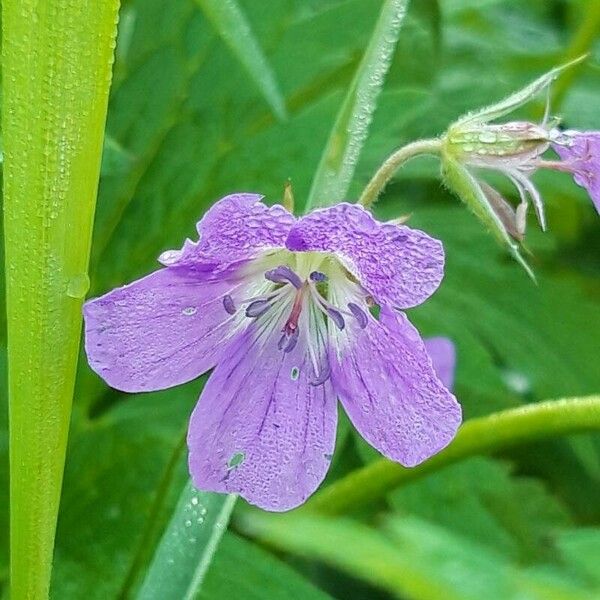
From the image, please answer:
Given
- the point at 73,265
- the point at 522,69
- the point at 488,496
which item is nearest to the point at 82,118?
the point at 73,265

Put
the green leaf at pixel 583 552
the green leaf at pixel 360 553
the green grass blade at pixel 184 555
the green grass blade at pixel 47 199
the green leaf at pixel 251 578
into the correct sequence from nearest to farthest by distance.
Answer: the green leaf at pixel 360 553 < the green leaf at pixel 583 552 < the green grass blade at pixel 47 199 < the green grass blade at pixel 184 555 < the green leaf at pixel 251 578

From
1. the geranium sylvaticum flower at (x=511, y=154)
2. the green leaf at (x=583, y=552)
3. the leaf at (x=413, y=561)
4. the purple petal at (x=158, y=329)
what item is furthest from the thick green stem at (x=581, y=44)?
the leaf at (x=413, y=561)

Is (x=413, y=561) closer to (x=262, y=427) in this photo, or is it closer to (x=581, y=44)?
(x=262, y=427)

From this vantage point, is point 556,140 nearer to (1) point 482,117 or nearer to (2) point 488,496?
(1) point 482,117

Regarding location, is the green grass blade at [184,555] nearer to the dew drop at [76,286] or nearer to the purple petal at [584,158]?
the dew drop at [76,286]

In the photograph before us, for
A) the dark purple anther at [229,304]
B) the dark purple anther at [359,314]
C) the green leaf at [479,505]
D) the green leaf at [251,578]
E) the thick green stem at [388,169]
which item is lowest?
the green leaf at [479,505]
